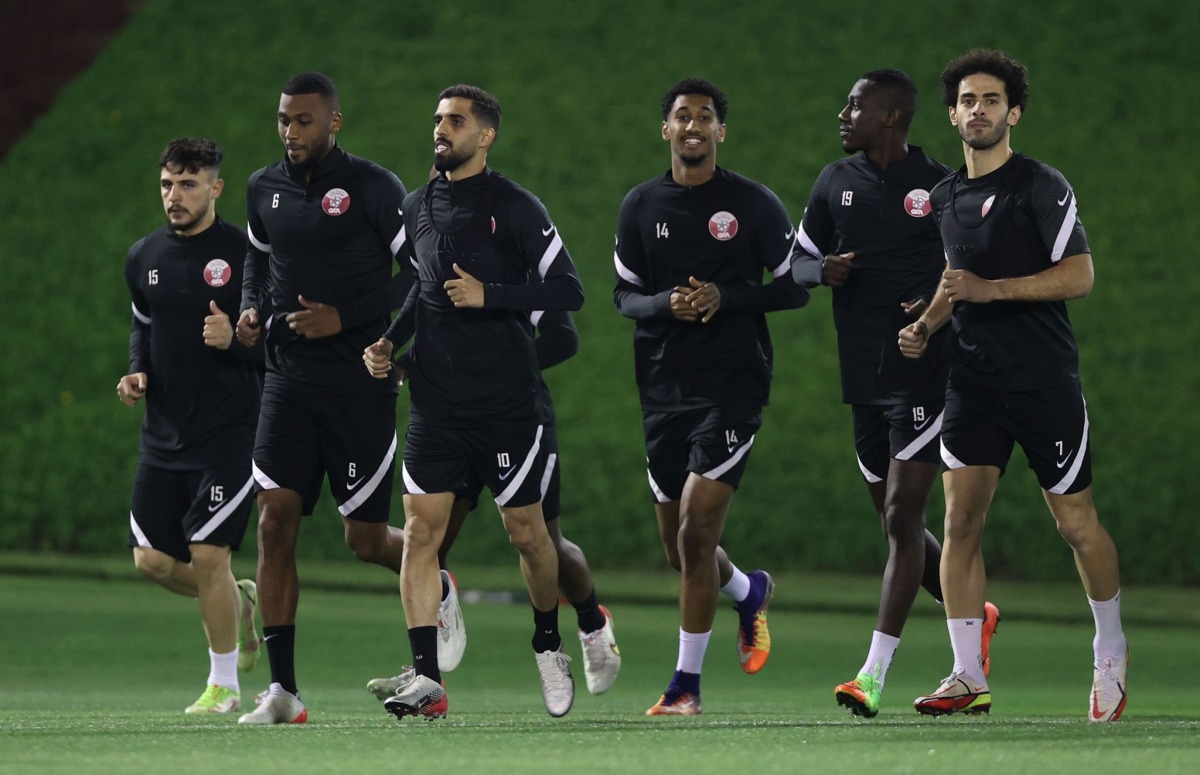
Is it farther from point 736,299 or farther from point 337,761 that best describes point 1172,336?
point 337,761

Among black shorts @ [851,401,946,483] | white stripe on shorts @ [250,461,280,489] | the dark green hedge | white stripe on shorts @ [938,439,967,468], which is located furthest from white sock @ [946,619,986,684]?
the dark green hedge

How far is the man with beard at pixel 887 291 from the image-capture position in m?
8.40

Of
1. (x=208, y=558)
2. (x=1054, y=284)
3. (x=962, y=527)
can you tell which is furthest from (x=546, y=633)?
(x=1054, y=284)

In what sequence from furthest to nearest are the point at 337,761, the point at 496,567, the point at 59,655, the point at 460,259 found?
the point at 496,567, the point at 59,655, the point at 460,259, the point at 337,761

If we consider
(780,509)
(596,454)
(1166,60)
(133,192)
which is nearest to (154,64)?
(133,192)

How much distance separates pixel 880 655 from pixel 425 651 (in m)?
1.90

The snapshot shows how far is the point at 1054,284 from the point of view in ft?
24.9

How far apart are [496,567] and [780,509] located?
2978 millimetres

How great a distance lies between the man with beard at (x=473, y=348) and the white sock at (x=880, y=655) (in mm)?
1411

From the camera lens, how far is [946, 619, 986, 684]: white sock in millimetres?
7789

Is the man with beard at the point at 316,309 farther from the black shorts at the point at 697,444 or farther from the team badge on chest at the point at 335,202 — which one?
the black shorts at the point at 697,444

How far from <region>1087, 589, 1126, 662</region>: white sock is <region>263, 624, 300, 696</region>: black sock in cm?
331

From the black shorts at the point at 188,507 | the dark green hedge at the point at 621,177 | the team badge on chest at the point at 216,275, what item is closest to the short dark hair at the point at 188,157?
the team badge on chest at the point at 216,275

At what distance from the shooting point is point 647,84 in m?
26.2
